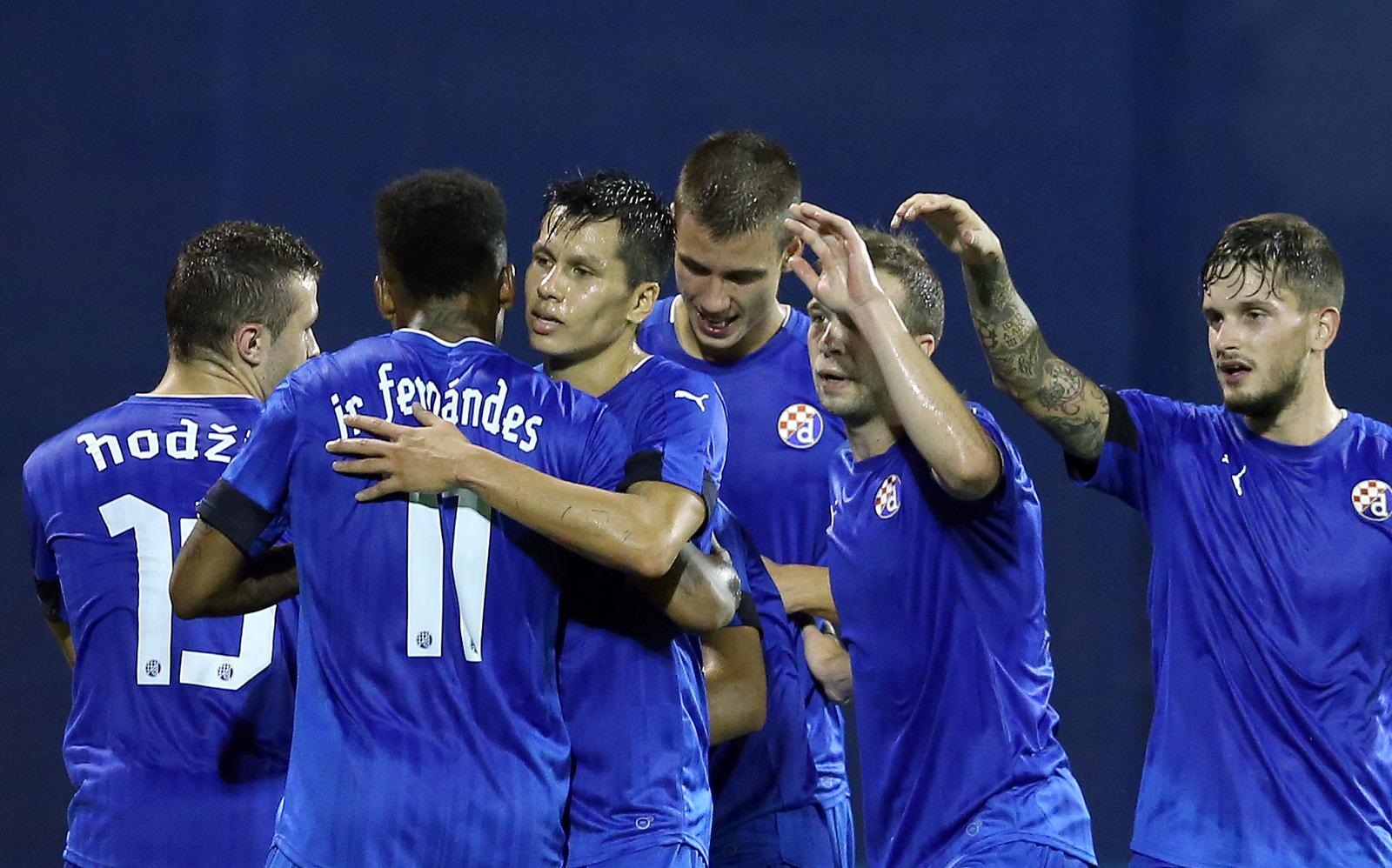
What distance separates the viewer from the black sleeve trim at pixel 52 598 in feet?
13.9

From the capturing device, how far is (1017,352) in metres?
3.95

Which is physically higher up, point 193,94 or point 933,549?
point 193,94

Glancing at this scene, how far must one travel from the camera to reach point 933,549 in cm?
371

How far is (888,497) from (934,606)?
0.26 m

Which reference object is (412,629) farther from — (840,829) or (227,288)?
(840,829)

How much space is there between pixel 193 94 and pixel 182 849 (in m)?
4.10

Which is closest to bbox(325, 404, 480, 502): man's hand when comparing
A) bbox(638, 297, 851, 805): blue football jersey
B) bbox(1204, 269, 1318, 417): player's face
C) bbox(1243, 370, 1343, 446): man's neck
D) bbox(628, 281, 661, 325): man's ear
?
bbox(628, 281, 661, 325): man's ear

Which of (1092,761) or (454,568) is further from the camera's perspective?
(1092,761)

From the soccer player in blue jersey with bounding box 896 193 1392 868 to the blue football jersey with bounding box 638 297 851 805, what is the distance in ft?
2.21

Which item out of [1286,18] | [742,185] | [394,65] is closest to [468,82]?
[394,65]

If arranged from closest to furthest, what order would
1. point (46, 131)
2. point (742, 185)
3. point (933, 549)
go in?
1. point (933, 549)
2. point (742, 185)
3. point (46, 131)

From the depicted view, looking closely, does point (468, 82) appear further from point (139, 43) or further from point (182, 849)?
point (182, 849)

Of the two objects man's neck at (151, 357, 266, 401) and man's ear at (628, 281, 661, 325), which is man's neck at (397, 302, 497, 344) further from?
man's neck at (151, 357, 266, 401)

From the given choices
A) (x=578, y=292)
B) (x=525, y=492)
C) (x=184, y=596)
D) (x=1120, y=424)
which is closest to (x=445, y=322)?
(x=578, y=292)
